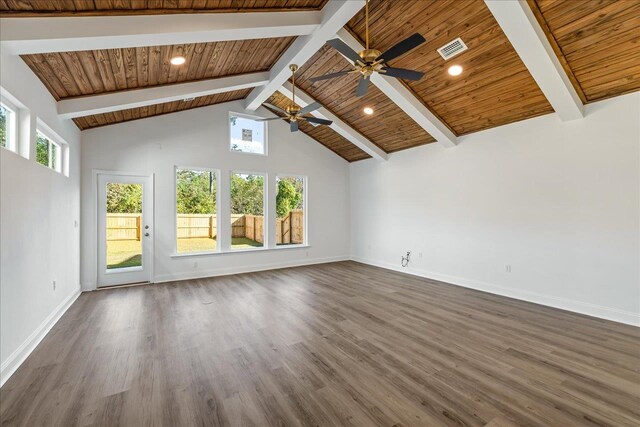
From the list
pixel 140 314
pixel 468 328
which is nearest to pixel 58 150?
pixel 140 314

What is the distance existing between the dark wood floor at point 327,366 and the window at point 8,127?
83.2 inches

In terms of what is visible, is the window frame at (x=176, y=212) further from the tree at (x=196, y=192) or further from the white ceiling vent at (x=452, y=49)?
the white ceiling vent at (x=452, y=49)

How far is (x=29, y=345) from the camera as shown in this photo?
2980mm

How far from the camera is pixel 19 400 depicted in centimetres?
221

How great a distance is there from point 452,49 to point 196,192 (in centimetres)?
548

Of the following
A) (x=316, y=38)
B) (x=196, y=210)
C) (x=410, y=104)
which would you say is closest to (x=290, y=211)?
(x=196, y=210)

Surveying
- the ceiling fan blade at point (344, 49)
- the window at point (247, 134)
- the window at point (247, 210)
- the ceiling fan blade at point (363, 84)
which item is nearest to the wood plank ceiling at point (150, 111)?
the window at point (247, 134)

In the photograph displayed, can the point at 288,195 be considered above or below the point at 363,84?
below

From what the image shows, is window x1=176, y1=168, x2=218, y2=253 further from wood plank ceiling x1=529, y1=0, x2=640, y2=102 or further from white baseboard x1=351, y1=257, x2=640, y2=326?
wood plank ceiling x1=529, y1=0, x2=640, y2=102

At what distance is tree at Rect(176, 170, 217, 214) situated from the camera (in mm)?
6309

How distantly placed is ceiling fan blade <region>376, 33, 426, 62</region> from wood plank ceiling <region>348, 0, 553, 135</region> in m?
1.18

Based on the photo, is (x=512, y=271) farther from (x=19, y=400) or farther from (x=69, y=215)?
(x=69, y=215)

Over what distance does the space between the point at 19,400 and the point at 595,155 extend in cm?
675

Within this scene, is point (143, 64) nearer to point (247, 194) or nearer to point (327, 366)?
point (247, 194)
